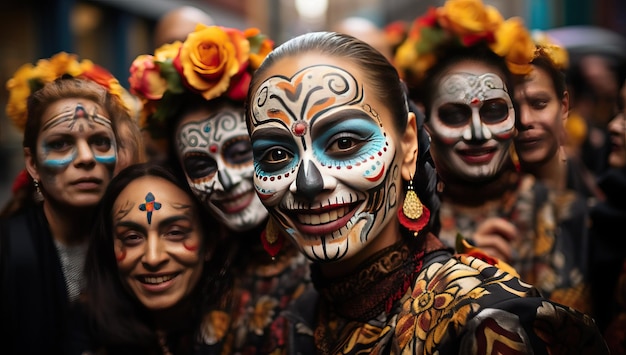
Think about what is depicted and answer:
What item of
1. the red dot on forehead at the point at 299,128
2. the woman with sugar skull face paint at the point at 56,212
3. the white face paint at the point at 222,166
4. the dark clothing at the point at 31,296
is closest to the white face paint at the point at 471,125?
the red dot on forehead at the point at 299,128

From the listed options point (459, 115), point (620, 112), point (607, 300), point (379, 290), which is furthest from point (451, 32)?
point (607, 300)

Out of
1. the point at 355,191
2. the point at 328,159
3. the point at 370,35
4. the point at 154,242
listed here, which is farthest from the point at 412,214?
the point at 370,35

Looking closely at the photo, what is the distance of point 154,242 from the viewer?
212cm

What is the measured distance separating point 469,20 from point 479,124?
0.41m

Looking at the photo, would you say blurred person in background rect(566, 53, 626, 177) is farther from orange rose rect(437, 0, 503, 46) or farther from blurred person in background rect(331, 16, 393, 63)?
orange rose rect(437, 0, 503, 46)

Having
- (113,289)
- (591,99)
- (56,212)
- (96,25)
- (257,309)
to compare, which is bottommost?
(257,309)

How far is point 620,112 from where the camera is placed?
8.06ft

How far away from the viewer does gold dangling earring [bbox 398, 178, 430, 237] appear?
185 cm

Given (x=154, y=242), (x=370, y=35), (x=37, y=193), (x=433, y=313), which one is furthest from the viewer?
(x=370, y=35)

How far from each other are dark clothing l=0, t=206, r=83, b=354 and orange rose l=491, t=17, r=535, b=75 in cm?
162

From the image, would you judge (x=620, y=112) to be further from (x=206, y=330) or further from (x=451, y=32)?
(x=206, y=330)

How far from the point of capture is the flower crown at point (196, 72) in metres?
2.26

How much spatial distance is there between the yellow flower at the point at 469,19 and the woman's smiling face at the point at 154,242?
110 cm

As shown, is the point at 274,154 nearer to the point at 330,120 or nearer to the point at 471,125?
the point at 330,120
